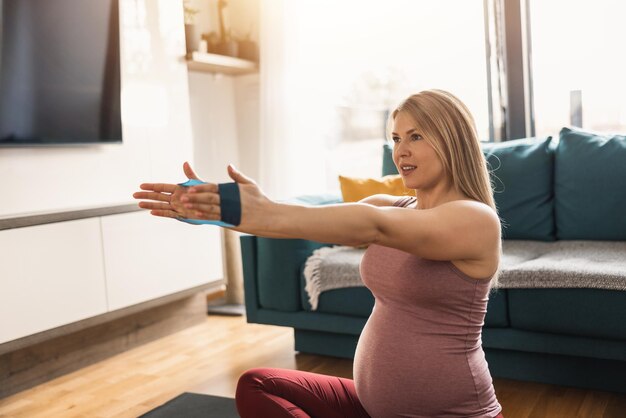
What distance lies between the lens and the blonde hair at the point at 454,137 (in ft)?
4.46

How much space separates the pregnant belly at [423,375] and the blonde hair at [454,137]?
1.00 feet

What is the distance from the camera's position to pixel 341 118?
436 centimetres

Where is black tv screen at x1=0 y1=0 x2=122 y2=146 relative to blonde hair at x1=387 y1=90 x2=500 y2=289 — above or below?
above

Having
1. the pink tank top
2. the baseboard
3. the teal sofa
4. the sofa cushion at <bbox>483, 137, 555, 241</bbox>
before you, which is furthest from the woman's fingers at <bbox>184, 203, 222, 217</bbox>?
the sofa cushion at <bbox>483, 137, 555, 241</bbox>

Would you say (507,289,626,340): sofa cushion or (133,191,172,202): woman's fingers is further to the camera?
(507,289,626,340): sofa cushion

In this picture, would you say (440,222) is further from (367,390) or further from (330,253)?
(330,253)

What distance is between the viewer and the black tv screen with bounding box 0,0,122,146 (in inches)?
110

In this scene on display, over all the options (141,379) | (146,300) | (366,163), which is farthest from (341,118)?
(141,379)

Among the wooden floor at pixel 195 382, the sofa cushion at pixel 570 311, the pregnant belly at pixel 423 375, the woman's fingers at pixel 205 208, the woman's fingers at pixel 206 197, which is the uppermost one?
the woman's fingers at pixel 206 197

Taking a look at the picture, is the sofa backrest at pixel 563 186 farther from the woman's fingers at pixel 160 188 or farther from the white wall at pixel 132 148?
the woman's fingers at pixel 160 188

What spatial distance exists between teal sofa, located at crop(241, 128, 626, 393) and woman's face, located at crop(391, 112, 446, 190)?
1.09 metres

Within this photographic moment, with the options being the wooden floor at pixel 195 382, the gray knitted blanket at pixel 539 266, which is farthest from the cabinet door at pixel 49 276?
the gray knitted blanket at pixel 539 266

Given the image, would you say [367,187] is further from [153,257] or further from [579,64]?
[579,64]

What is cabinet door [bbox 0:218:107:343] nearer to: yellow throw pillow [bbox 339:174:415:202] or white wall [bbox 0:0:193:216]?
white wall [bbox 0:0:193:216]
